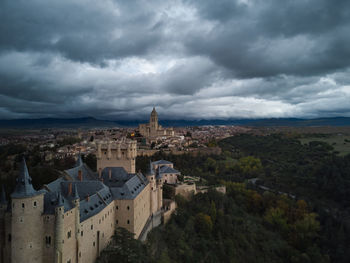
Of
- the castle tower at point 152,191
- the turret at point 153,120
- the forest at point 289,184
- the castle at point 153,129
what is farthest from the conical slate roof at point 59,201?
the turret at point 153,120

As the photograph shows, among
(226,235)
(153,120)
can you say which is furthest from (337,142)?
(226,235)

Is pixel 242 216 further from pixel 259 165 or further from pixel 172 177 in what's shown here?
pixel 259 165

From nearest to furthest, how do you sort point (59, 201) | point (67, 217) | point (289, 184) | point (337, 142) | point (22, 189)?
point (22, 189)
point (59, 201)
point (67, 217)
point (289, 184)
point (337, 142)

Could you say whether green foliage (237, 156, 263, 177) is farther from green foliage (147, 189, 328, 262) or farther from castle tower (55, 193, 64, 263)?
castle tower (55, 193, 64, 263)

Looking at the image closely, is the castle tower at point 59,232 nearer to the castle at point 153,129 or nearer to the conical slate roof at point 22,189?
the conical slate roof at point 22,189

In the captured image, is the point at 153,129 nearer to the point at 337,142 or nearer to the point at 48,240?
the point at 337,142

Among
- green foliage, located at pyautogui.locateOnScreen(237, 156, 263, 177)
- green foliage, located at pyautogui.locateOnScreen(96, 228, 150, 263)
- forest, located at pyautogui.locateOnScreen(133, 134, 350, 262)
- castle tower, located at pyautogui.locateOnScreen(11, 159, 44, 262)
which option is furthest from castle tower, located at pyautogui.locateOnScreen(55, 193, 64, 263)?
green foliage, located at pyautogui.locateOnScreen(237, 156, 263, 177)

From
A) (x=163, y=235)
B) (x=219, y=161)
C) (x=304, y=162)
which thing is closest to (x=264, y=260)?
(x=163, y=235)
